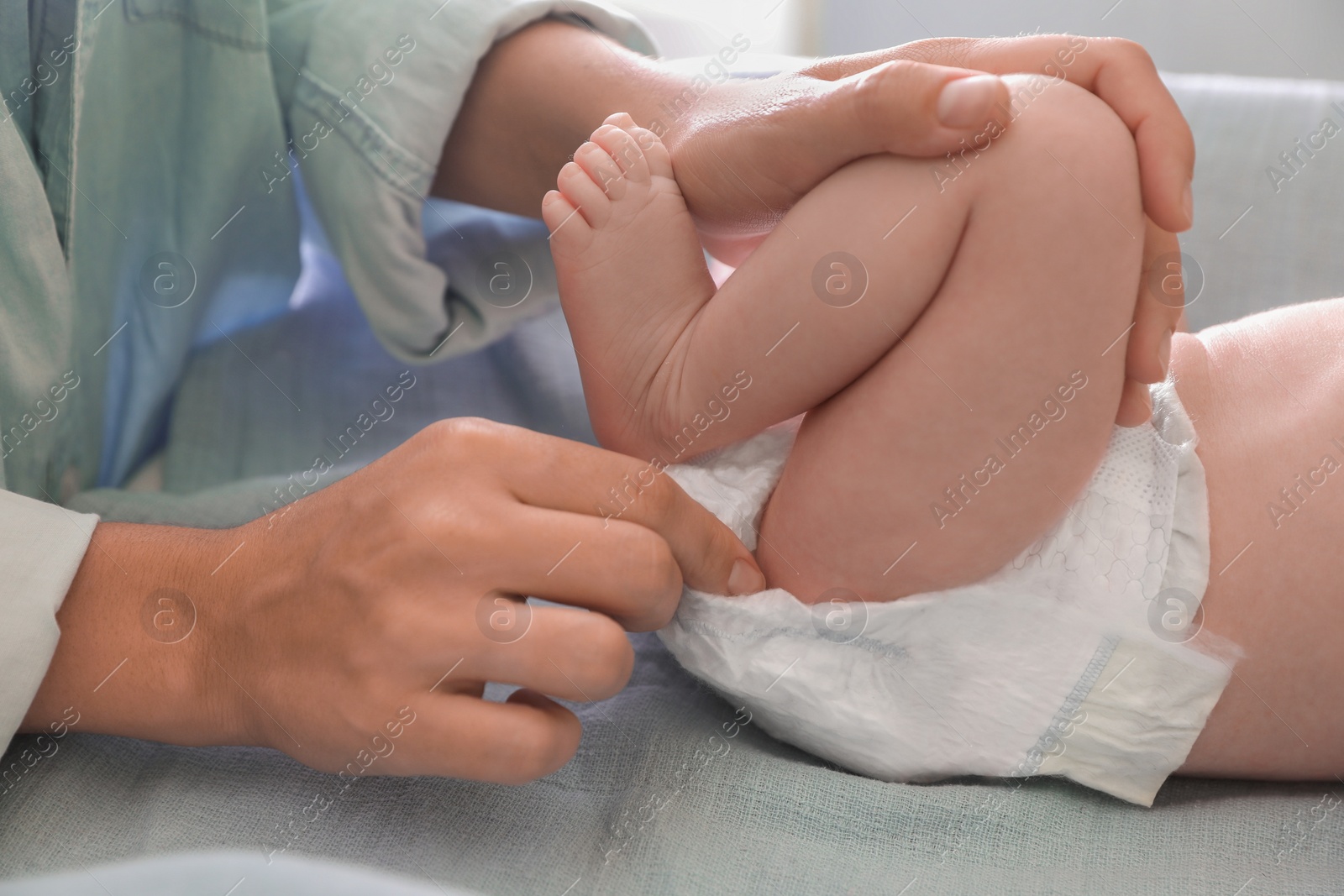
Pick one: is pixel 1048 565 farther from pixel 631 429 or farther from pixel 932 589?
pixel 631 429

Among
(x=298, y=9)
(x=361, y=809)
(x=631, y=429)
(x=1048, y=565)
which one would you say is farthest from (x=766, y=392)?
(x=298, y=9)

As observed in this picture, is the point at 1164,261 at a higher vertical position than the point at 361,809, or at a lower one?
higher

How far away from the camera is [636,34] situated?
1.00 m

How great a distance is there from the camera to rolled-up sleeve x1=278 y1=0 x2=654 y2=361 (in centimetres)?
87

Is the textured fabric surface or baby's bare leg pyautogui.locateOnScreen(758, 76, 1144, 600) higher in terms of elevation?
baby's bare leg pyautogui.locateOnScreen(758, 76, 1144, 600)

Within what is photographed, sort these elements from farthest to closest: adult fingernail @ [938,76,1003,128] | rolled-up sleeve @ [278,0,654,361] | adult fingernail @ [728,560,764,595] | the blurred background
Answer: the blurred background < rolled-up sleeve @ [278,0,654,361] < adult fingernail @ [728,560,764,595] < adult fingernail @ [938,76,1003,128]

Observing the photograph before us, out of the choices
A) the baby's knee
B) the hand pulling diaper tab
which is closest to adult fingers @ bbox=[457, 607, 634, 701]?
the hand pulling diaper tab

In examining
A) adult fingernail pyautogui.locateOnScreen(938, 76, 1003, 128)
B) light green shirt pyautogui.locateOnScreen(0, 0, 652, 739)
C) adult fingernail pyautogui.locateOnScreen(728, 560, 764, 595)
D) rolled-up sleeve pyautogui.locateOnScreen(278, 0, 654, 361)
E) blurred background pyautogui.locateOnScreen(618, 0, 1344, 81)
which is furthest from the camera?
blurred background pyautogui.locateOnScreen(618, 0, 1344, 81)

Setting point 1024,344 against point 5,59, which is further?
point 5,59

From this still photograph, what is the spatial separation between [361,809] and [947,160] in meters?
0.55

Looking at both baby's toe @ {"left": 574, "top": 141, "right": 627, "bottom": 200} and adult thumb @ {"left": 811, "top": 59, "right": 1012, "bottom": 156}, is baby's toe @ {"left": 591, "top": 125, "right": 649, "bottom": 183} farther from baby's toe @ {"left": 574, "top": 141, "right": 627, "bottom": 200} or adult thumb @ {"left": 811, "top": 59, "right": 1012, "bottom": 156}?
adult thumb @ {"left": 811, "top": 59, "right": 1012, "bottom": 156}

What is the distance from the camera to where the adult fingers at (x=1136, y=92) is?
545 millimetres

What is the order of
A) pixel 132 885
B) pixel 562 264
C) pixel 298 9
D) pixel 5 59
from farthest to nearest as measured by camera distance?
pixel 298 9 → pixel 5 59 → pixel 562 264 → pixel 132 885

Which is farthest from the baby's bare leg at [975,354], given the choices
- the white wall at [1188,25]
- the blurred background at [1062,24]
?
the white wall at [1188,25]
